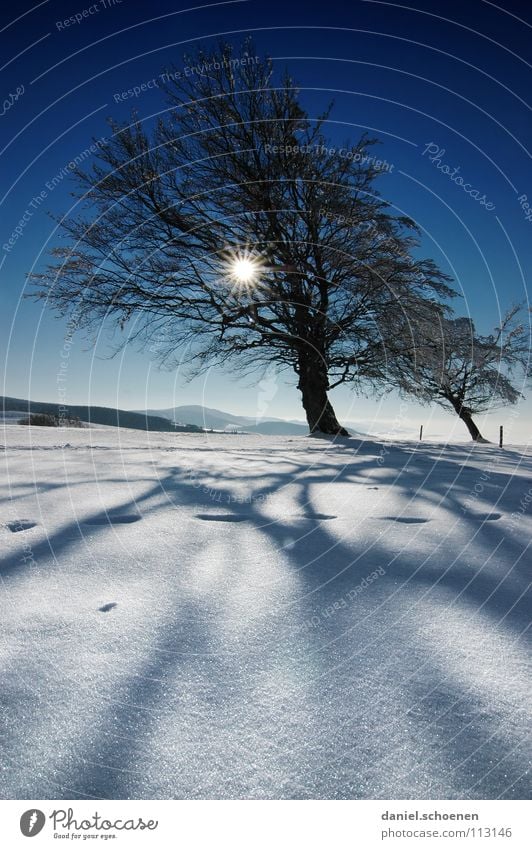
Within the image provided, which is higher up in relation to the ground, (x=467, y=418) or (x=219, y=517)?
(x=467, y=418)

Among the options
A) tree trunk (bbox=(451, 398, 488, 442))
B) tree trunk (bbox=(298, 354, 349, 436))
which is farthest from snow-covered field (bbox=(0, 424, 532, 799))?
tree trunk (bbox=(451, 398, 488, 442))

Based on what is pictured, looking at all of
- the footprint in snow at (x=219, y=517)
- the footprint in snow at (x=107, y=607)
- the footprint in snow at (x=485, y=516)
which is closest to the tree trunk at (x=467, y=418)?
the footprint in snow at (x=485, y=516)

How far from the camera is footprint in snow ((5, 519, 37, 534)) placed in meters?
2.33

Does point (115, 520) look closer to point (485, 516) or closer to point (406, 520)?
point (406, 520)

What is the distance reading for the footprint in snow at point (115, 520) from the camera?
2463 mm

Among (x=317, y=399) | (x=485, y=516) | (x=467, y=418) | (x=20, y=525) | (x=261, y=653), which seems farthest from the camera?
(x=467, y=418)

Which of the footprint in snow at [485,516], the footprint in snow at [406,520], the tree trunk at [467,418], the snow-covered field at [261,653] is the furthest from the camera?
the tree trunk at [467,418]
